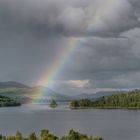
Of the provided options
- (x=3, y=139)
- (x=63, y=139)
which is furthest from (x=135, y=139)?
(x=3, y=139)

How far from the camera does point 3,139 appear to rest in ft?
259

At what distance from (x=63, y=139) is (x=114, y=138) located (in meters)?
36.2

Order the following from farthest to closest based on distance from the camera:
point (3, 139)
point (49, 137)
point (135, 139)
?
point (135, 139) → point (3, 139) → point (49, 137)

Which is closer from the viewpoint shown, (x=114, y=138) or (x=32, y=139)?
(x=32, y=139)

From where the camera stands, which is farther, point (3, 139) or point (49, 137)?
point (3, 139)

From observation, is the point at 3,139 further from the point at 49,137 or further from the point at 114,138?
the point at 114,138

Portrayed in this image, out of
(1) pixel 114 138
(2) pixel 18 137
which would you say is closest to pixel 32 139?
(2) pixel 18 137

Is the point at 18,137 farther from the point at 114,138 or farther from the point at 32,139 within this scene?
the point at 114,138

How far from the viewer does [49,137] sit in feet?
241

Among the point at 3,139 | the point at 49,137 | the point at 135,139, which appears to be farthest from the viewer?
the point at 135,139

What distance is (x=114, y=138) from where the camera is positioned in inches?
4313

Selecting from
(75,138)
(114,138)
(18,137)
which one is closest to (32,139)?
(18,137)

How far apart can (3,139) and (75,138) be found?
15.8 meters

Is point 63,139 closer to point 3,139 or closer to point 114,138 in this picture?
point 3,139
